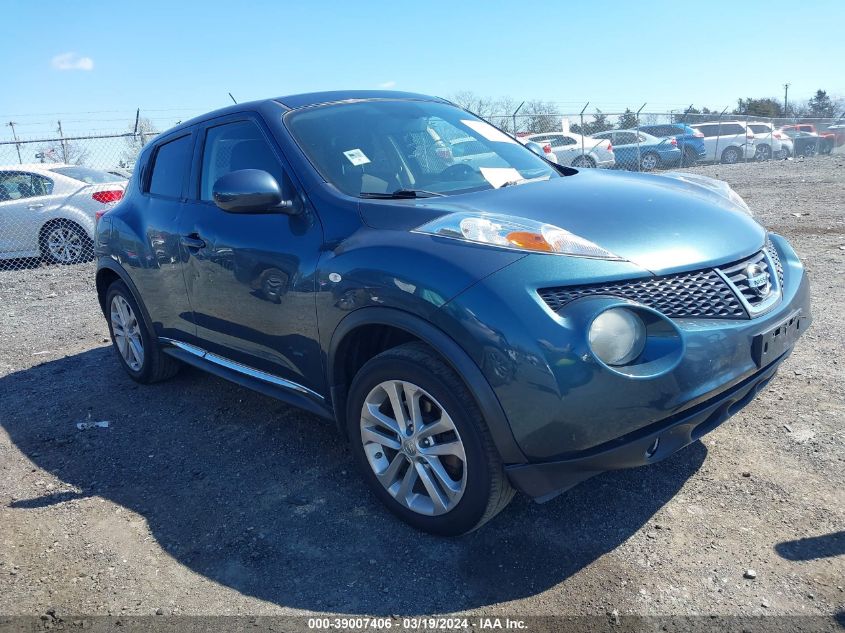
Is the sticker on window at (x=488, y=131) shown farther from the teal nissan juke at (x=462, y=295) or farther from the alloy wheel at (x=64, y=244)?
the alloy wheel at (x=64, y=244)

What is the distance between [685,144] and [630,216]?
69.5 feet

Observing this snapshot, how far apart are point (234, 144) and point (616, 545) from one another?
112 inches

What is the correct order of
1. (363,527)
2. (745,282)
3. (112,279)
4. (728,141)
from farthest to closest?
(728,141), (112,279), (363,527), (745,282)

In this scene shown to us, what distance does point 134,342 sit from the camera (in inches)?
200

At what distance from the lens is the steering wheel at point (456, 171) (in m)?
3.48

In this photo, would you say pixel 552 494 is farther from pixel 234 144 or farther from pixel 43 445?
pixel 43 445

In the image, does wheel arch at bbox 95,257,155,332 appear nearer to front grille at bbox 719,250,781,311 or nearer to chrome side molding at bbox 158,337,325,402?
chrome side molding at bbox 158,337,325,402

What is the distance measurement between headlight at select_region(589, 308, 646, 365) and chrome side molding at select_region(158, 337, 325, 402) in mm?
1427

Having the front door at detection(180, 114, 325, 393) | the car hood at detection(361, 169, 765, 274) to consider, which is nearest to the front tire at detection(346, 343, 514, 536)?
the front door at detection(180, 114, 325, 393)

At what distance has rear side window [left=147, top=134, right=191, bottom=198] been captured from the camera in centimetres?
430

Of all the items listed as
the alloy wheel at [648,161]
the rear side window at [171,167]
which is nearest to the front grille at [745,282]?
the rear side window at [171,167]

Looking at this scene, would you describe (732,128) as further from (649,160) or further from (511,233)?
(511,233)

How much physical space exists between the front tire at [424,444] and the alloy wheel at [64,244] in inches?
354

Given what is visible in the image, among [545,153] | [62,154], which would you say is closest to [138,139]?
[62,154]
